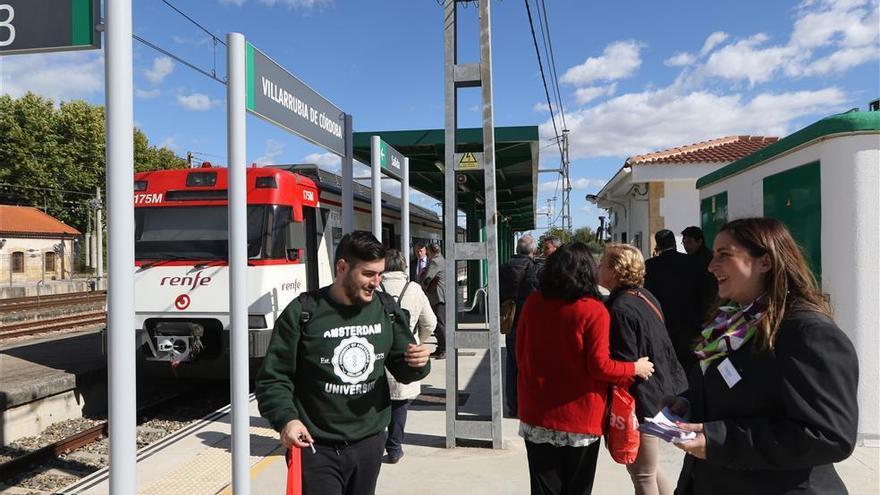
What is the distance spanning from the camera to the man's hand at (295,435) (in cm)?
238

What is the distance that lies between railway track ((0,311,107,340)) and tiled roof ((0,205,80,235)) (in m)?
24.8


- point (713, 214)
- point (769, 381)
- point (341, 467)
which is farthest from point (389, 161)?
point (769, 381)

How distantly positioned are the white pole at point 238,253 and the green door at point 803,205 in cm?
407

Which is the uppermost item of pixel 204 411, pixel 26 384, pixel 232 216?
pixel 232 216

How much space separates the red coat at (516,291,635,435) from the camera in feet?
9.44

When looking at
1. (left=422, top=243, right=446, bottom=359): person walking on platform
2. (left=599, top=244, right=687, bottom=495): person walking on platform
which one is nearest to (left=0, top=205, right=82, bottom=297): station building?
(left=422, top=243, right=446, bottom=359): person walking on platform

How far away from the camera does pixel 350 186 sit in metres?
5.74

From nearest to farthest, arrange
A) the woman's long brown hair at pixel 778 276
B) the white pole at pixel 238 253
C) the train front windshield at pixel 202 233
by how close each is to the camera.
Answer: the woman's long brown hair at pixel 778 276 → the white pole at pixel 238 253 → the train front windshield at pixel 202 233

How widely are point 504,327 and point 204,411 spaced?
4253 mm

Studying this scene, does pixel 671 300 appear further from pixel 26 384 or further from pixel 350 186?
pixel 26 384

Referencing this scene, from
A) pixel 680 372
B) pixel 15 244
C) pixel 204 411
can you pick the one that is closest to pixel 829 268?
pixel 680 372

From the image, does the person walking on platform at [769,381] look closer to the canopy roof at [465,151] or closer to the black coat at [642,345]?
the black coat at [642,345]

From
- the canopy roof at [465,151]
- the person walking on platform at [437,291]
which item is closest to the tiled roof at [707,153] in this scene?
the canopy roof at [465,151]

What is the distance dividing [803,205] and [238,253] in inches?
180
